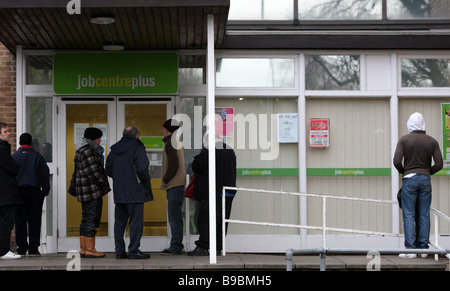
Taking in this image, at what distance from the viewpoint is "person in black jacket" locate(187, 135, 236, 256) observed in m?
9.68

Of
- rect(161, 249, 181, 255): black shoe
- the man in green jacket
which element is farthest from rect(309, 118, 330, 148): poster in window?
rect(161, 249, 181, 255): black shoe

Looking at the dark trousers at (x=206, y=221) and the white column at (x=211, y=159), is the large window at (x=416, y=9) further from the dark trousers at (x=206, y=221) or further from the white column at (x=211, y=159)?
the dark trousers at (x=206, y=221)

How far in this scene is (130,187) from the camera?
30.2ft

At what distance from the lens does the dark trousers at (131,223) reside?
9211 millimetres

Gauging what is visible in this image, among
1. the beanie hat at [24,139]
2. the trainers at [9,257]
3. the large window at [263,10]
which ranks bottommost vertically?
the trainers at [9,257]

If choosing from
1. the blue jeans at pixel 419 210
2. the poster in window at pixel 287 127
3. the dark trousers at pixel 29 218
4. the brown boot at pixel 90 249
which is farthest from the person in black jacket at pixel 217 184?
the blue jeans at pixel 419 210

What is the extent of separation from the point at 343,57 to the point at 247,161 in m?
2.08

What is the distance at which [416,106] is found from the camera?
35.2ft

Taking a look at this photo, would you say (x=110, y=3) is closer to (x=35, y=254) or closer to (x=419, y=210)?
(x=35, y=254)

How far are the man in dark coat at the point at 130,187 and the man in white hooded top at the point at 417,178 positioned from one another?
324 centimetres

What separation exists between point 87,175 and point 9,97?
2239 millimetres

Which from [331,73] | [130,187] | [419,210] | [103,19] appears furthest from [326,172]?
[103,19]

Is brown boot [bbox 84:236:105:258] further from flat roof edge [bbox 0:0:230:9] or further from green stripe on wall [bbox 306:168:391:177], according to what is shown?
green stripe on wall [bbox 306:168:391:177]

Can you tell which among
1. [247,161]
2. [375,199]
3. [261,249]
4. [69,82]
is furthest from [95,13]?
[375,199]
